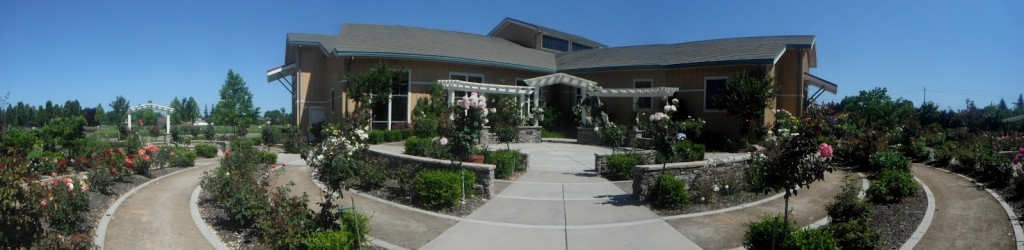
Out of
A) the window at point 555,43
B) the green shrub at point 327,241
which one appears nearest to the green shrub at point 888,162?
the green shrub at point 327,241

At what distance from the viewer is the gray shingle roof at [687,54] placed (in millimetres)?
21283

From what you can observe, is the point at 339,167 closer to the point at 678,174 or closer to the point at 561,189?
the point at 561,189

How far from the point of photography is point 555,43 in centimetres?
3438

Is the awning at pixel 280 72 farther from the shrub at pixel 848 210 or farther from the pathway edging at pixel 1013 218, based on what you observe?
the pathway edging at pixel 1013 218

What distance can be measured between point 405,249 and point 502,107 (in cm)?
1492

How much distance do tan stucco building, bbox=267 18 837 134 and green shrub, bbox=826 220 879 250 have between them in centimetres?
1550

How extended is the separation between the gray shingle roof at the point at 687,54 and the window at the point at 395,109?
8.91 metres

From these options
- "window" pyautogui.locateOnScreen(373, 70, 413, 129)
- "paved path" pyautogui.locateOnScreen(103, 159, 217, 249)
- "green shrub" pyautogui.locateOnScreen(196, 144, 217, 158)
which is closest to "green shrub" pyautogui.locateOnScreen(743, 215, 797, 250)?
"paved path" pyautogui.locateOnScreen(103, 159, 217, 249)

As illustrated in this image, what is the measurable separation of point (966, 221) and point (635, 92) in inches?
601

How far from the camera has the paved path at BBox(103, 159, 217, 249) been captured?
686 cm

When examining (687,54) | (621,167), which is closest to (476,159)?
(621,167)

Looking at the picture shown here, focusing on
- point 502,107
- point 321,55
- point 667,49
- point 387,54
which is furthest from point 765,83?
point 321,55

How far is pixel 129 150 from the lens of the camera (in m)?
15.5

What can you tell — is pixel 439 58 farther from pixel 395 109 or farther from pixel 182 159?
pixel 182 159
